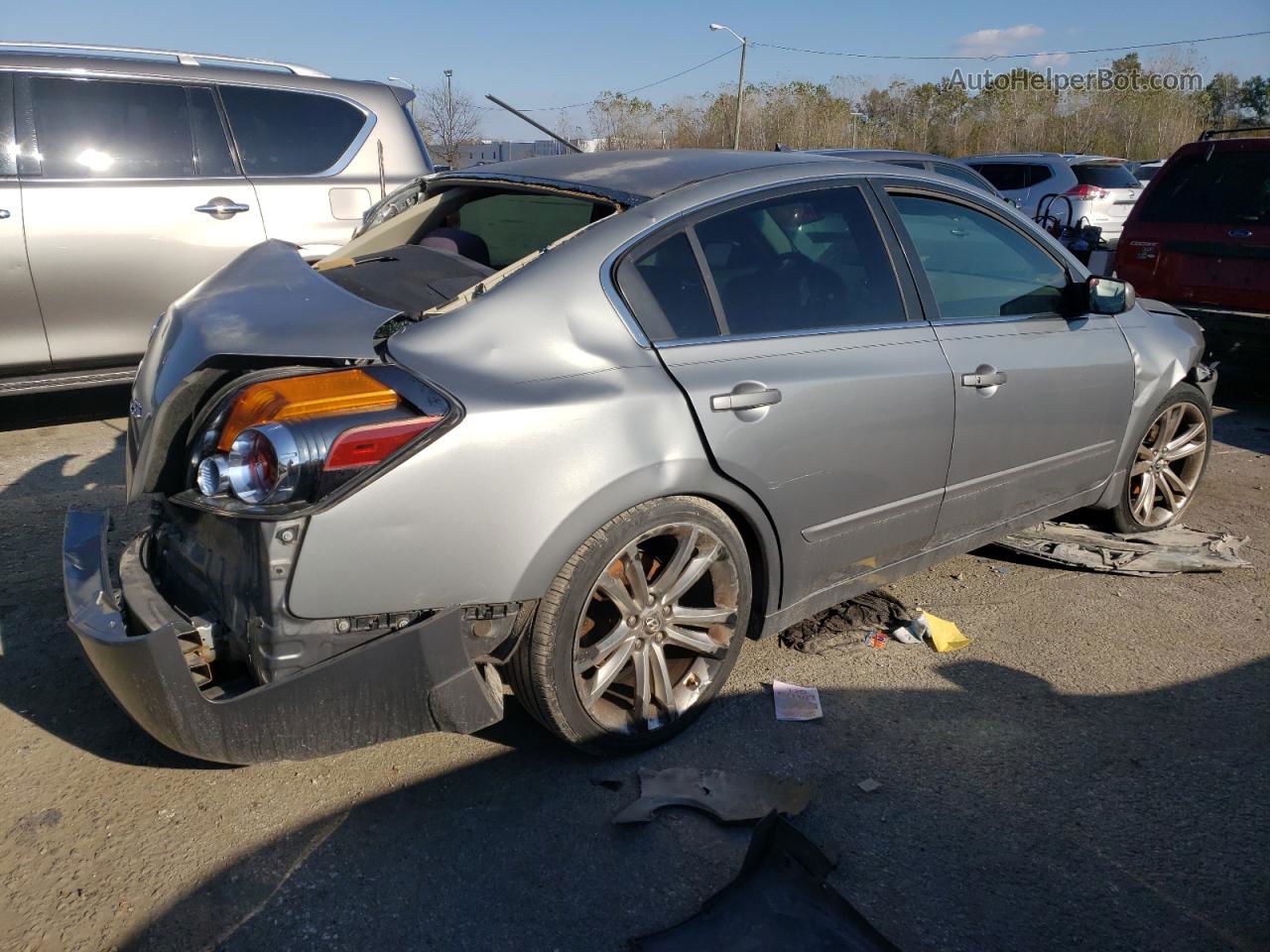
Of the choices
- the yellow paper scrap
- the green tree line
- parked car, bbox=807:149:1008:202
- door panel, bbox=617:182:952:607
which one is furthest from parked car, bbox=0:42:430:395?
the green tree line

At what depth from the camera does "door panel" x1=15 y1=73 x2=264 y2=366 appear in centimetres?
556

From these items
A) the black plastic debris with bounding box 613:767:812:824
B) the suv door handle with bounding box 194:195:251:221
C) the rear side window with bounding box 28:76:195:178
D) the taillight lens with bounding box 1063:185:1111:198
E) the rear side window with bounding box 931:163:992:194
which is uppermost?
the rear side window with bounding box 28:76:195:178

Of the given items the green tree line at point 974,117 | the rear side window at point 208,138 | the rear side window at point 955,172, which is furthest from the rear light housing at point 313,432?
the green tree line at point 974,117

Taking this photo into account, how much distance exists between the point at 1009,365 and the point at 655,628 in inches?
→ 66.8

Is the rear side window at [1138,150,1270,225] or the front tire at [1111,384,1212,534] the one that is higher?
the rear side window at [1138,150,1270,225]

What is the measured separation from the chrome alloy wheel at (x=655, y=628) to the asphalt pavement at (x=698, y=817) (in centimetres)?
17

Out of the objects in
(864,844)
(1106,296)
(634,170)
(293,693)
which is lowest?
(864,844)

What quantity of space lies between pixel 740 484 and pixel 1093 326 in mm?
2037

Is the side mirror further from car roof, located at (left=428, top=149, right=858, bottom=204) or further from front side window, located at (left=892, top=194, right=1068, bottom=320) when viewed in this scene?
car roof, located at (left=428, top=149, right=858, bottom=204)

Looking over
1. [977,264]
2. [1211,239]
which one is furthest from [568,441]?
[1211,239]

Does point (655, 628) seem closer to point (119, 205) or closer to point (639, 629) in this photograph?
point (639, 629)

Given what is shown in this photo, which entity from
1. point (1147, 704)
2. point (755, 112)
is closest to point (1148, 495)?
point (1147, 704)

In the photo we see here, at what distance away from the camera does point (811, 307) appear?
327 cm

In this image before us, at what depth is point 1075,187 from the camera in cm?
1612
